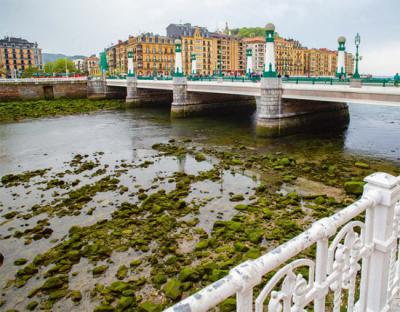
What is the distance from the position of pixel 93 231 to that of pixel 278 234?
5487mm

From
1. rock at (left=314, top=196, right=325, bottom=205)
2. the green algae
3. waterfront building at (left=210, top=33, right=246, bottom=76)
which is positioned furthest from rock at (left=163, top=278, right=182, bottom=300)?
waterfront building at (left=210, top=33, right=246, bottom=76)

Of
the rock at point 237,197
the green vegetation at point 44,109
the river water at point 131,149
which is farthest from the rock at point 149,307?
the green vegetation at point 44,109

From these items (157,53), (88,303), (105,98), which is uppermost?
(157,53)

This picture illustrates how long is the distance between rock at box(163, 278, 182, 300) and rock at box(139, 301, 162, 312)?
358 mm

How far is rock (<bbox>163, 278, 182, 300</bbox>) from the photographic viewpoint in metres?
7.17

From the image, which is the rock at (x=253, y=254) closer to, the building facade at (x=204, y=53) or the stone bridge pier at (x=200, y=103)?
the stone bridge pier at (x=200, y=103)

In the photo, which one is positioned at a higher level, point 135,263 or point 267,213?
point 267,213

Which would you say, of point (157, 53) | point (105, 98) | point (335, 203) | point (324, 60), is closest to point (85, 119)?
point (105, 98)

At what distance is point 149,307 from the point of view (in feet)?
22.1

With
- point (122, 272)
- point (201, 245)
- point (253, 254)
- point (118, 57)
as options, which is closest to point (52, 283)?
point (122, 272)

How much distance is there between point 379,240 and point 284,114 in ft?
74.6

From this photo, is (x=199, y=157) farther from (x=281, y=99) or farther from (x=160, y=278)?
(x=160, y=278)

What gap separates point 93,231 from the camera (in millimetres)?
10430

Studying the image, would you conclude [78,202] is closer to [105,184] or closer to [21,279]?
[105,184]
